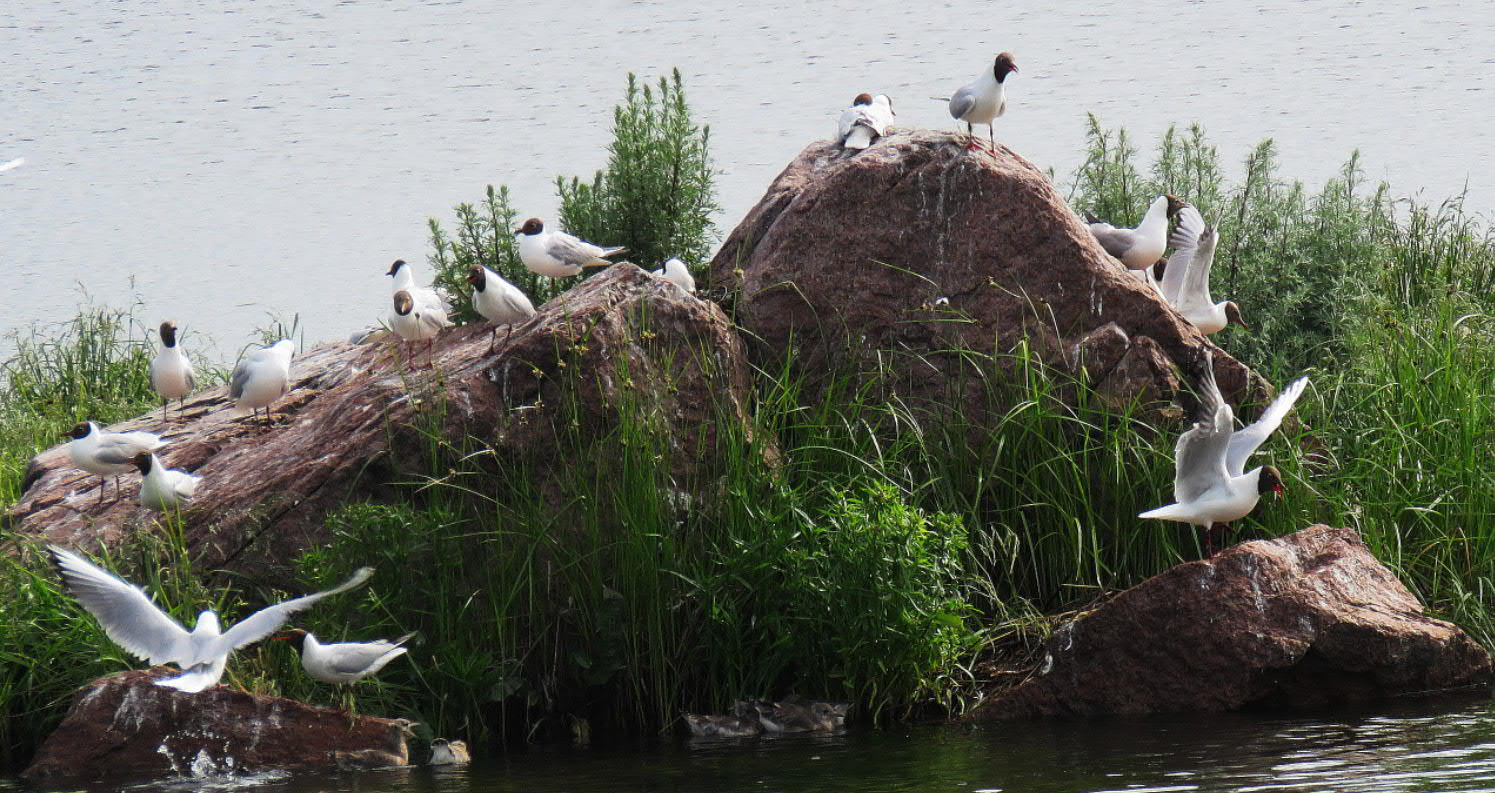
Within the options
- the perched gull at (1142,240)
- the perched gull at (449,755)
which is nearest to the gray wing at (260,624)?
the perched gull at (449,755)

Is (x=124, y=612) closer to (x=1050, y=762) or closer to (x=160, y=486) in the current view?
(x=160, y=486)

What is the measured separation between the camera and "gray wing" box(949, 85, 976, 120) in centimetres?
830

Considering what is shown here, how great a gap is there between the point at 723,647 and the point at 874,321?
207 cm

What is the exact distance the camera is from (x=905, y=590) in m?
6.25

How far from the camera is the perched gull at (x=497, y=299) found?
24.9ft

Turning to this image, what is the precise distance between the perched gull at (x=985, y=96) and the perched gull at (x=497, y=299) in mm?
2500

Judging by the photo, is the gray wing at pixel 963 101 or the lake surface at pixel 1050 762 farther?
the gray wing at pixel 963 101

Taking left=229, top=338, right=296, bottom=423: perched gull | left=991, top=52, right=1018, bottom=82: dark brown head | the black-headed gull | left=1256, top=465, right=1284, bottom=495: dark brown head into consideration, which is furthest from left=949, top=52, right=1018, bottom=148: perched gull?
left=229, top=338, right=296, bottom=423: perched gull

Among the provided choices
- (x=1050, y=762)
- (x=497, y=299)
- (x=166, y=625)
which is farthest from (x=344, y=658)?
(x=1050, y=762)

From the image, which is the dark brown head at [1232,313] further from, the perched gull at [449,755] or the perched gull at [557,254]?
the perched gull at [449,755]

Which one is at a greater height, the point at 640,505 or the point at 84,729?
the point at 640,505

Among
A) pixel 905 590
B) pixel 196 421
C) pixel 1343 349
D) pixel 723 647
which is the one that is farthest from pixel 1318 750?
pixel 196 421

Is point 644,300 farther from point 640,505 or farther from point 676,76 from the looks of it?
point 676,76

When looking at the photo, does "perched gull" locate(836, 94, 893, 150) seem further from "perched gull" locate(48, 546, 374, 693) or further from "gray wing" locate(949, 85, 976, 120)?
"perched gull" locate(48, 546, 374, 693)
